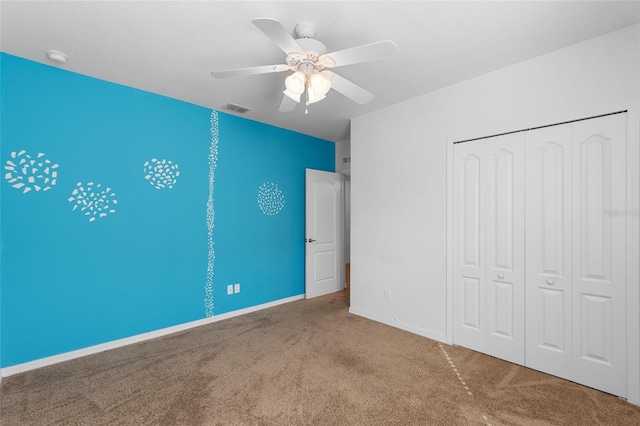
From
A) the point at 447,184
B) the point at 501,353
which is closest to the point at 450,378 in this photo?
the point at 501,353

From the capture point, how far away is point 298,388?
7.22 ft

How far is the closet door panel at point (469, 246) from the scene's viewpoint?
9.09ft

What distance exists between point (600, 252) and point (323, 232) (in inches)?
130

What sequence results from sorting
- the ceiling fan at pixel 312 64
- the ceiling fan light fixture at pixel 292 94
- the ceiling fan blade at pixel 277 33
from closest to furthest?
the ceiling fan blade at pixel 277 33 < the ceiling fan at pixel 312 64 < the ceiling fan light fixture at pixel 292 94

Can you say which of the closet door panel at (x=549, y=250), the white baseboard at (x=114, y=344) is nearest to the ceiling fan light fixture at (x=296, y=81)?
the closet door panel at (x=549, y=250)

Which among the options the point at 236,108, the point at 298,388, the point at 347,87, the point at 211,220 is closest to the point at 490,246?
the point at 347,87

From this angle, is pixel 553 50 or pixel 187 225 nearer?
pixel 553 50

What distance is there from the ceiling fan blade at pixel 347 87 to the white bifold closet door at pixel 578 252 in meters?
1.56

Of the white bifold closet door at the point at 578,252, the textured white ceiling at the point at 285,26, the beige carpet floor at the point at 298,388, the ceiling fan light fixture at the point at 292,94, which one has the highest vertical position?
the textured white ceiling at the point at 285,26

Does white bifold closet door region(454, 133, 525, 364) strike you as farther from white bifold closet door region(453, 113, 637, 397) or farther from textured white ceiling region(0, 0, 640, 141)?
textured white ceiling region(0, 0, 640, 141)

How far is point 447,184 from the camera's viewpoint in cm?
297

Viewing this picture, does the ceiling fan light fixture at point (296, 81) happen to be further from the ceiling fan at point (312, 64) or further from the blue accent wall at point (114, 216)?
the blue accent wall at point (114, 216)

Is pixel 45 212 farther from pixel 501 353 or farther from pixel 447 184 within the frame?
pixel 501 353

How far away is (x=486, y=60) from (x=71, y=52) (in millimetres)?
3482
